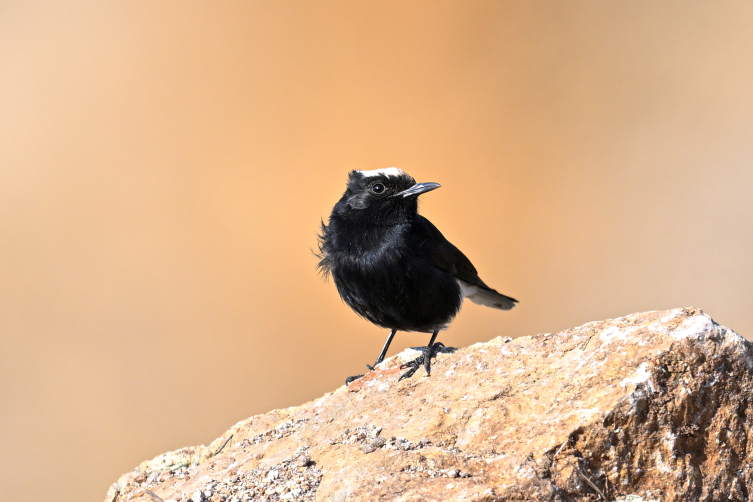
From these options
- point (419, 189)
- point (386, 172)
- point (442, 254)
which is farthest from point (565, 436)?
point (386, 172)

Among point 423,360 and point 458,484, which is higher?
point 423,360

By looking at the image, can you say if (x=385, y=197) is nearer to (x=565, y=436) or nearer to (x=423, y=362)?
(x=423, y=362)

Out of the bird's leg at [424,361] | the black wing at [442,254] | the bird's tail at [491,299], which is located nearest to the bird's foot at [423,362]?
the bird's leg at [424,361]

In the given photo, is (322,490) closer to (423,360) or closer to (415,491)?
(415,491)

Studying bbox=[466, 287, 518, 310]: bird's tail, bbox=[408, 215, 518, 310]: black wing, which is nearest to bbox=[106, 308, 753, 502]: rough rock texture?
bbox=[408, 215, 518, 310]: black wing

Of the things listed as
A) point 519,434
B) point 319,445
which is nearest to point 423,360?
point 319,445

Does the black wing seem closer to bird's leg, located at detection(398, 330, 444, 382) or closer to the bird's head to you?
the bird's head
